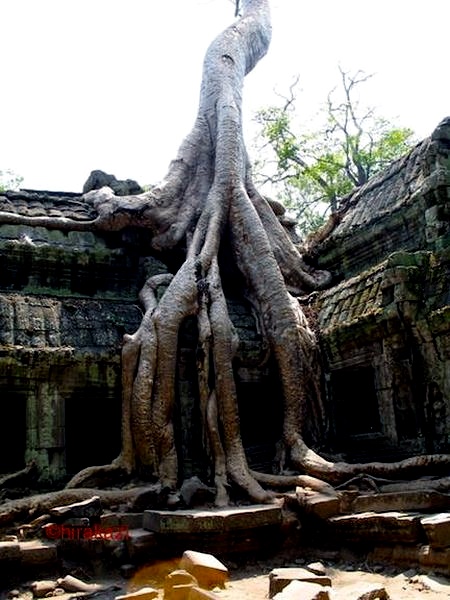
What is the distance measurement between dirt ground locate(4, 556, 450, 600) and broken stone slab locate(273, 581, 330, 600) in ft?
0.66

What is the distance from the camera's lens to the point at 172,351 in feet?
22.9

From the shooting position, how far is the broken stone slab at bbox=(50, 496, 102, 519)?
5.44 metres

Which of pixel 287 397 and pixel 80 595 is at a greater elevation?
pixel 287 397

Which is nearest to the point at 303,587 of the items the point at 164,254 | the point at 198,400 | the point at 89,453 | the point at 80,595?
the point at 80,595

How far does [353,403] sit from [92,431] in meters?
→ 2.96

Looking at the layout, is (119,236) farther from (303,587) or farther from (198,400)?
(303,587)

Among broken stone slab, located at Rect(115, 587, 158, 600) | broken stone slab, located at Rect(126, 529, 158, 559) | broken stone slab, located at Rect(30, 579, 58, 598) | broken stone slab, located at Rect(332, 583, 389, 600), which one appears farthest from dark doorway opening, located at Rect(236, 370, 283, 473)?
broken stone slab, located at Rect(332, 583, 389, 600)

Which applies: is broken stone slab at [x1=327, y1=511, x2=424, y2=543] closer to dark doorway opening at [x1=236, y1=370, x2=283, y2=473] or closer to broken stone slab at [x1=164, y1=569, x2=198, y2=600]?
broken stone slab at [x1=164, y1=569, x2=198, y2=600]

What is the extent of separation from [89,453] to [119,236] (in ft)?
9.44

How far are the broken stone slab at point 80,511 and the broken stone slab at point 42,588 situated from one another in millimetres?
691

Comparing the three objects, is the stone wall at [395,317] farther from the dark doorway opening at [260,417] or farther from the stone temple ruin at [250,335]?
the dark doorway opening at [260,417]

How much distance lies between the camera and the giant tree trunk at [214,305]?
21.7 feet

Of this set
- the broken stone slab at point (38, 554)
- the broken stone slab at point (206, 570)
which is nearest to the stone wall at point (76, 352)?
the broken stone slab at point (38, 554)

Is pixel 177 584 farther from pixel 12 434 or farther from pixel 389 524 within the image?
pixel 12 434
